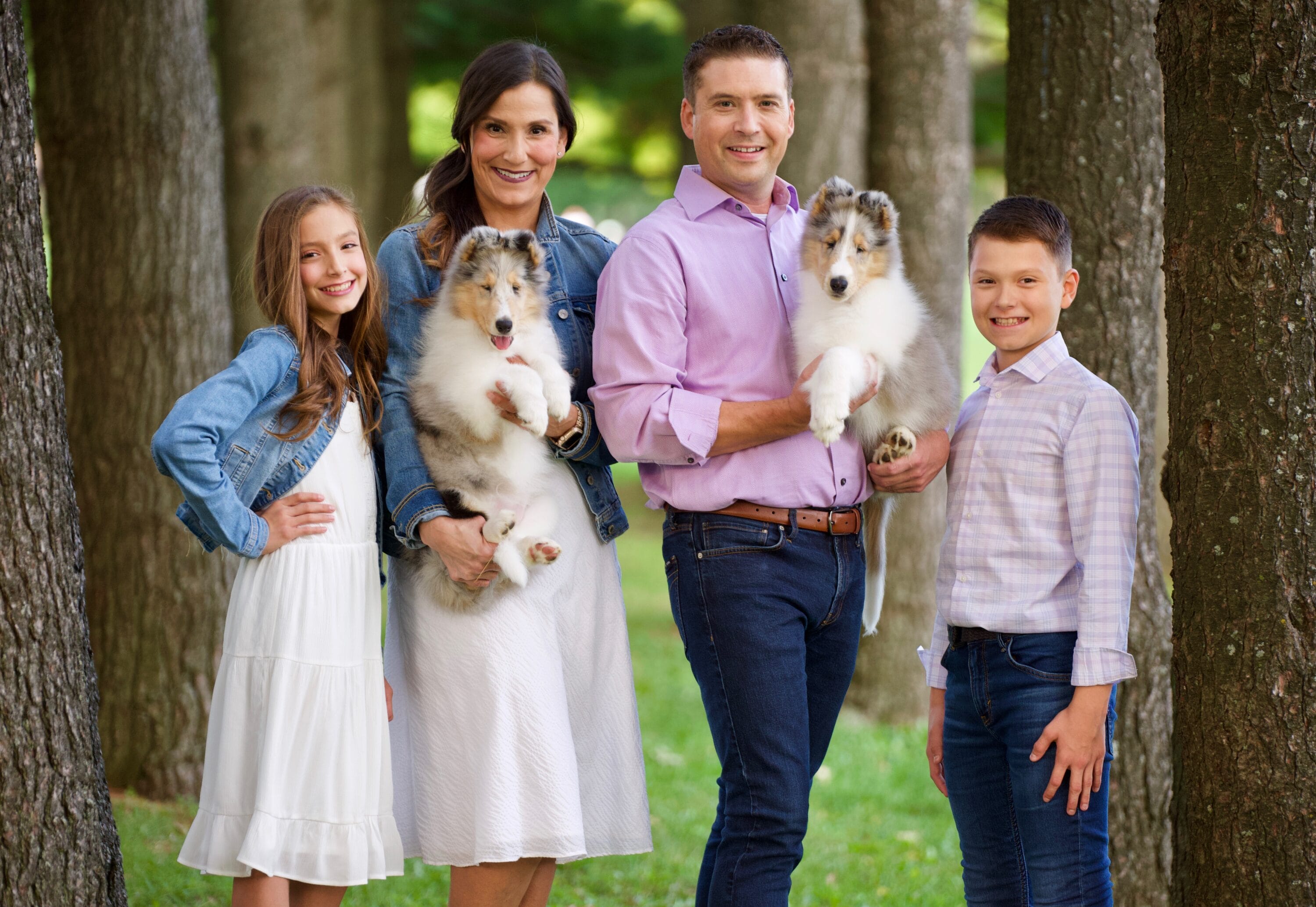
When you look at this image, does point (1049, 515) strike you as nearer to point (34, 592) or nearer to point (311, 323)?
point (311, 323)

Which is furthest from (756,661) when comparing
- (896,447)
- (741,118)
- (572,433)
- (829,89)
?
(829,89)

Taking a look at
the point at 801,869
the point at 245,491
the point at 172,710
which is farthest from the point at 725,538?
the point at 172,710

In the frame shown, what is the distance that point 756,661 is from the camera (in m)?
2.87

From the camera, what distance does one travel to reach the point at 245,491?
3035mm

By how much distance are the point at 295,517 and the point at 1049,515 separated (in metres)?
1.89

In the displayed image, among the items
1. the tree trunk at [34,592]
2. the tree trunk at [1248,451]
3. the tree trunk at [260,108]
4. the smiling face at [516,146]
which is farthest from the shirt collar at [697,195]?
the tree trunk at [260,108]

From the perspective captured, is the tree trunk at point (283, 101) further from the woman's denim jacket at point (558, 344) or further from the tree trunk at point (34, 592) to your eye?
the tree trunk at point (34, 592)

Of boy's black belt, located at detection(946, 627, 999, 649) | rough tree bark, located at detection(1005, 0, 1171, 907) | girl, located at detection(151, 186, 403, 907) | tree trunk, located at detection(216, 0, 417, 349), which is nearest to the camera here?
boy's black belt, located at detection(946, 627, 999, 649)

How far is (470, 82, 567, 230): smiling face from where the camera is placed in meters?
3.28

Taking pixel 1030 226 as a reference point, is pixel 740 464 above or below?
below

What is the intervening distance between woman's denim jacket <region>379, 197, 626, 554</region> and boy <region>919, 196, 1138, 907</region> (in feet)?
3.16

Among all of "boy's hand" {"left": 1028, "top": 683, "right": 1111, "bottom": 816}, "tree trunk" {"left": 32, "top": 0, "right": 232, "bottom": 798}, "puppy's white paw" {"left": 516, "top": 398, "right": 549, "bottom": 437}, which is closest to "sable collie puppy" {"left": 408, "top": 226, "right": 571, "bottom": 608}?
"puppy's white paw" {"left": 516, "top": 398, "right": 549, "bottom": 437}

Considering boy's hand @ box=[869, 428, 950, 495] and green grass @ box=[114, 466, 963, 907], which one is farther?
green grass @ box=[114, 466, 963, 907]

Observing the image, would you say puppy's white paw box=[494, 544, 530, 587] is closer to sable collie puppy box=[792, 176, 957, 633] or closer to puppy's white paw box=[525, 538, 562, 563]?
puppy's white paw box=[525, 538, 562, 563]
